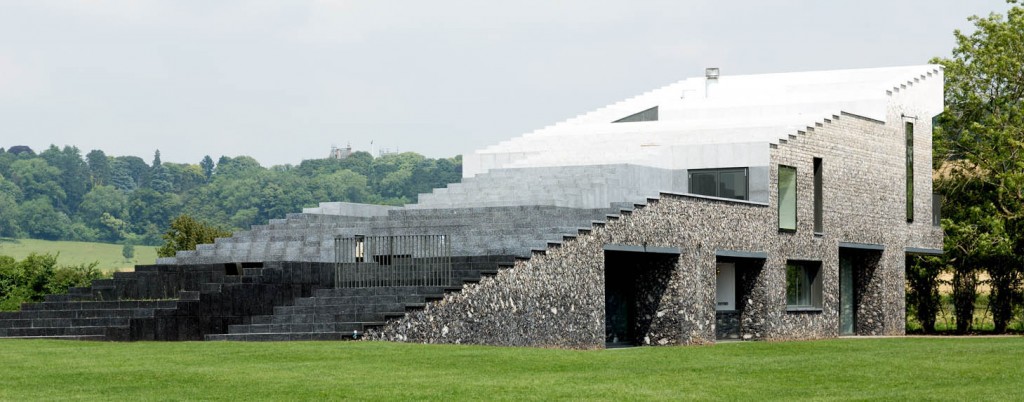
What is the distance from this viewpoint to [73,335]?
33.2 meters

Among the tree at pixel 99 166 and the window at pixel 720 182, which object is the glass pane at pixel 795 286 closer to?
the window at pixel 720 182

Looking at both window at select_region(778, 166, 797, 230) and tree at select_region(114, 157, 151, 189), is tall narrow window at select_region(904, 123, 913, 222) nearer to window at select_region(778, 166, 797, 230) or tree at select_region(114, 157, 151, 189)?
window at select_region(778, 166, 797, 230)

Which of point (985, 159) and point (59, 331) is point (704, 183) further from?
point (59, 331)

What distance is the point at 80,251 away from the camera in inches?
5236

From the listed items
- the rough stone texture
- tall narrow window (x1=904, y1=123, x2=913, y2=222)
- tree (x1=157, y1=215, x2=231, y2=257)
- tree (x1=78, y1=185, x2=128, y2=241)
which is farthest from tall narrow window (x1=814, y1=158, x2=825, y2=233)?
tree (x1=78, y1=185, x2=128, y2=241)

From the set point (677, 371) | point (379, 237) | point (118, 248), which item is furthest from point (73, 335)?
point (118, 248)

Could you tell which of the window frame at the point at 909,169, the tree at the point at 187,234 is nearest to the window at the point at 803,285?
the window frame at the point at 909,169

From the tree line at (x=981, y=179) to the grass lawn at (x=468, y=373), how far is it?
21.9m

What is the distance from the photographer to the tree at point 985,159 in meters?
51.3

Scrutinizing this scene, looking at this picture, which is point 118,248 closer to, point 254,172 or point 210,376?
point 254,172

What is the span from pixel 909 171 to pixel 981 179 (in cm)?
548

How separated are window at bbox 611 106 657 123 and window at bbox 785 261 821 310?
7695 mm

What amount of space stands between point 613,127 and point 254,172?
371 ft

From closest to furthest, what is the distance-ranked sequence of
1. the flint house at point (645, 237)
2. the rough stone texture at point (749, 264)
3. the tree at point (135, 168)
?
the rough stone texture at point (749, 264), the flint house at point (645, 237), the tree at point (135, 168)
